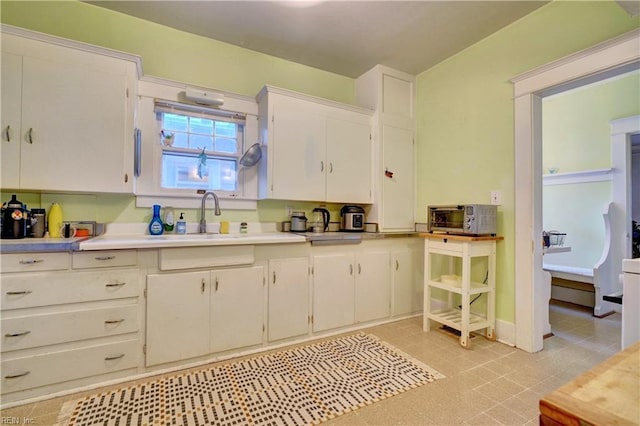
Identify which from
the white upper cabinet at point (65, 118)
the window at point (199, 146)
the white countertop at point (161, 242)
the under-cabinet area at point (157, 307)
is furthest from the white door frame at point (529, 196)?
the white upper cabinet at point (65, 118)

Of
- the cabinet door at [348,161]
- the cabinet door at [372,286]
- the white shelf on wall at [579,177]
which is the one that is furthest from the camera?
the white shelf on wall at [579,177]

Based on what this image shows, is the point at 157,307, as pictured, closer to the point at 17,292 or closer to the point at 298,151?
the point at 17,292

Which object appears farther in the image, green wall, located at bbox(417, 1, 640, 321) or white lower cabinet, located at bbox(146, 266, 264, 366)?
green wall, located at bbox(417, 1, 640, 321)

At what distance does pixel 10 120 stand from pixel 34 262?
94 cm

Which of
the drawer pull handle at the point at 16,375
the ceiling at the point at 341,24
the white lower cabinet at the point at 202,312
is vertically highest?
the ceiling at the point at 341,24

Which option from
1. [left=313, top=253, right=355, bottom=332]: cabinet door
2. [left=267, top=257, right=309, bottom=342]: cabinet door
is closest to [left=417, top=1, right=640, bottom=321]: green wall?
[left=313, top=253, right=355, bottom=332]: cabinet door

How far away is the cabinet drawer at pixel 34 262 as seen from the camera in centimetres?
160

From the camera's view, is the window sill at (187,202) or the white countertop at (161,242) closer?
the white countertop at (161,242)

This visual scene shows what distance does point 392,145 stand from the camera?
317cm

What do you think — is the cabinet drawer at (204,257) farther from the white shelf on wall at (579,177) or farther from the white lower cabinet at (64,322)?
the white shelf on wall at (579,177)

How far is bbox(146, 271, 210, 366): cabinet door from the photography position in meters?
1.90

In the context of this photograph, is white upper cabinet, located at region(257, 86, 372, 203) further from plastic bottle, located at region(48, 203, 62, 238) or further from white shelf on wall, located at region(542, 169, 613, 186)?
white shelf on wall, located at region(542, 169, 613, 186)

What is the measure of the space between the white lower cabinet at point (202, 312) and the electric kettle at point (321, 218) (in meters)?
0.90

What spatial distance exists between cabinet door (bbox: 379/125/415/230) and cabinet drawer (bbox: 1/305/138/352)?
7.67 ft
